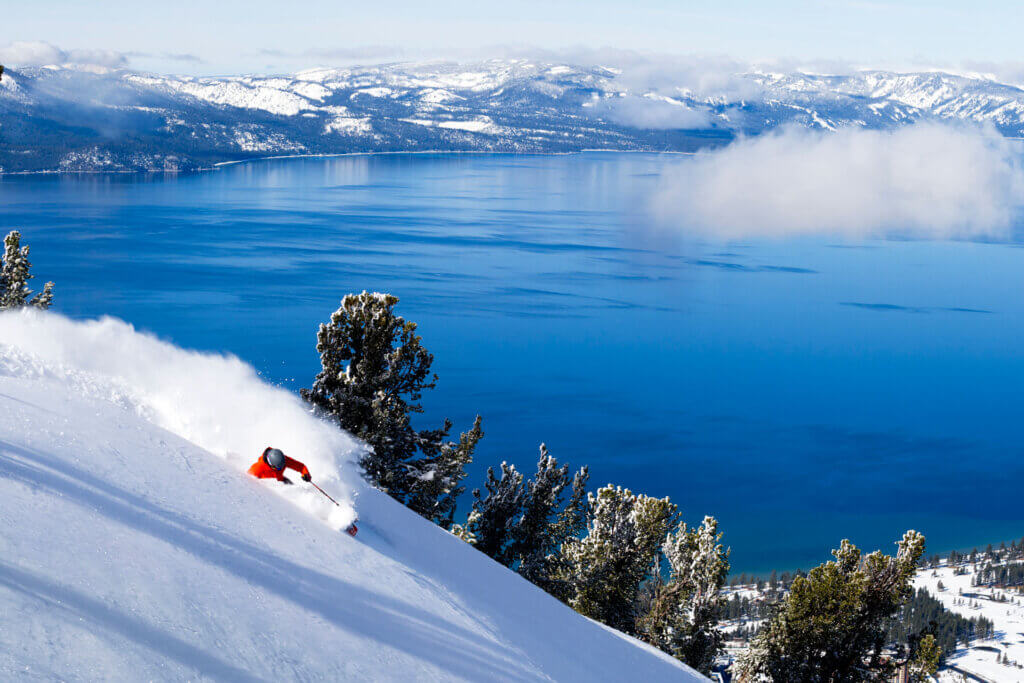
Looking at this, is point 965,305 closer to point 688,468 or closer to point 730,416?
point 730,416

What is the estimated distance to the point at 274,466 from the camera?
13.8 meters

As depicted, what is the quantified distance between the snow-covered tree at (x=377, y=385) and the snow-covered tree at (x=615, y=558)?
5.83m

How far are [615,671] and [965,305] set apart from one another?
510 ft

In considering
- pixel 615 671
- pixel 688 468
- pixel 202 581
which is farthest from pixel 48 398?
pixel 688 468

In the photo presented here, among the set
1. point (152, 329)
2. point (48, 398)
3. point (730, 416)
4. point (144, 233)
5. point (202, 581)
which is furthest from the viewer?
point (144, 233)

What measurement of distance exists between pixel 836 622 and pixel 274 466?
66.8 feet

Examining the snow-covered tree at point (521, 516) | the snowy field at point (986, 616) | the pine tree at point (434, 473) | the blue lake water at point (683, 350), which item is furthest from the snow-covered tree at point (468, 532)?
the snowy field at point (986, 616)

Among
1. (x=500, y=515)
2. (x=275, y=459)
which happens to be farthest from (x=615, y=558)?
(x=275, y=459)

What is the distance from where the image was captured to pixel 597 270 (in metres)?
159

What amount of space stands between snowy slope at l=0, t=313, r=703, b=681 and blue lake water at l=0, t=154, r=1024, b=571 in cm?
5626

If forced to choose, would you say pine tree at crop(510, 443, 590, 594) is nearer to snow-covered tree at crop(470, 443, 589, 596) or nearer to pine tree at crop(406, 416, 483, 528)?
snow-covered tree at crop(470, 443, 589, 596)

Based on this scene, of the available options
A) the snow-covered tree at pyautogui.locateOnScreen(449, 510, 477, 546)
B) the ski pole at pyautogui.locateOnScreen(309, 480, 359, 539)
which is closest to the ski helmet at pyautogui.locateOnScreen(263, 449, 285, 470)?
the ski pole at pyautogui.locateOnScreen(309, 480, 359, 539)

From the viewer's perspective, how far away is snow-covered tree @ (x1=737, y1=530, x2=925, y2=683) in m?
26.2

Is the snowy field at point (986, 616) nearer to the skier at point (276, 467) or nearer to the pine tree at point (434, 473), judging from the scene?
the pine tree at point (434, 473)
